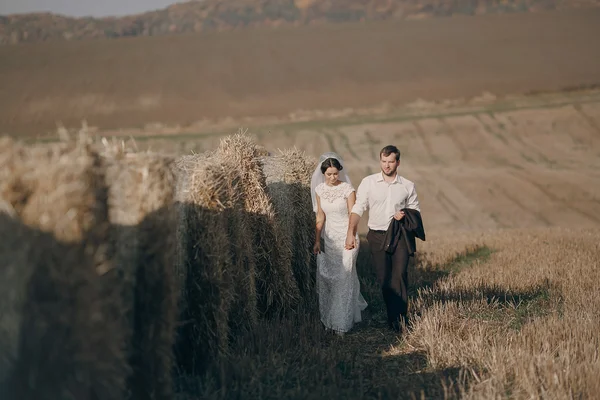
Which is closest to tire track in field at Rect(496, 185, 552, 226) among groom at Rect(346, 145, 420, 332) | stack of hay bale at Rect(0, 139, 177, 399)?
groom at Rect(346, 145, 420, 332)

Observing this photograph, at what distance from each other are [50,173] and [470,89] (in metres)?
50.0

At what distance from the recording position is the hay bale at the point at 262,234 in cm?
784

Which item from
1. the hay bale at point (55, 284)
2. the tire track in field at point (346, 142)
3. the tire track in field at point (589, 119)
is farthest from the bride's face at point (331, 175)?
the tire track in field at point (589, 119)

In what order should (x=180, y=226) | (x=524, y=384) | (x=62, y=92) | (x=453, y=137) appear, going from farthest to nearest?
(x=62, y=92) < (x=453, y=137) < (x=180, y=226) < (x=524, y=384)

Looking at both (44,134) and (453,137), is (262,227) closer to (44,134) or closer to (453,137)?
(453,137)

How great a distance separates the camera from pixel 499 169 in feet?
116

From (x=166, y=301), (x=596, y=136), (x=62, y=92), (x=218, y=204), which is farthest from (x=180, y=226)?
(x=62, y=92)

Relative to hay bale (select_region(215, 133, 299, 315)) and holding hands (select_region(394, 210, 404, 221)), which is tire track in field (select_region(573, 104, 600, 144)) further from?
hay bale (select_region(215, 133, 299, 315))

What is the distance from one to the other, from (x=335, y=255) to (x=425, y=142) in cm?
3354

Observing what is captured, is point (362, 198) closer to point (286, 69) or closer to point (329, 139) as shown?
point (329, 139)

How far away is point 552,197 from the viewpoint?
30.4m

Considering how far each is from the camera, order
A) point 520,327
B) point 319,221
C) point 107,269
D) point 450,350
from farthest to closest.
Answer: point 319,221, point 520,327, point 450,350, point 107,269

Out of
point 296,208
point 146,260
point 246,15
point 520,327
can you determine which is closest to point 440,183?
point 296,208

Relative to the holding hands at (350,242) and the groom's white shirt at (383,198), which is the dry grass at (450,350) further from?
the groom's white shirt at (383,198)
